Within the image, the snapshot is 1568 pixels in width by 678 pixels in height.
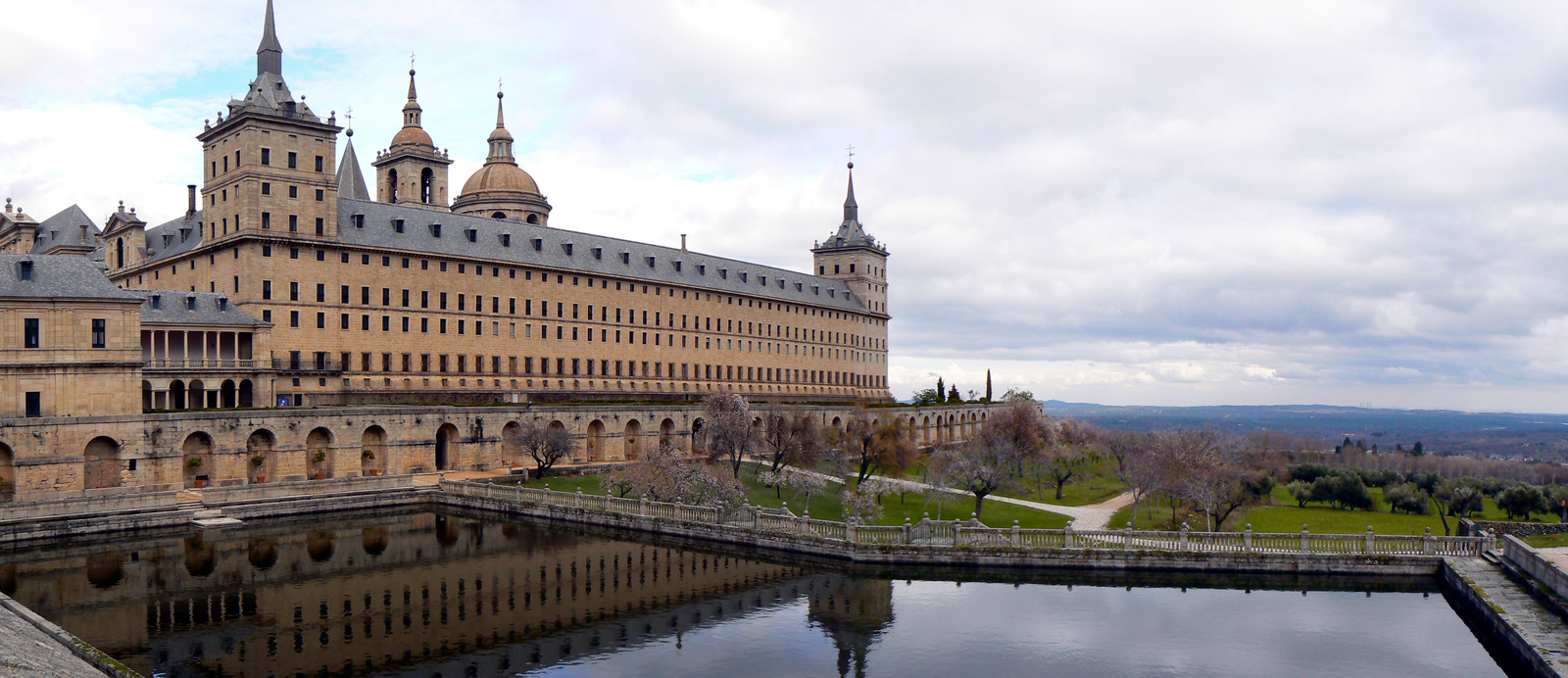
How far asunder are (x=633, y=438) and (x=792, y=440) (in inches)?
555

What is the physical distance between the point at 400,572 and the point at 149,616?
8.89 meters

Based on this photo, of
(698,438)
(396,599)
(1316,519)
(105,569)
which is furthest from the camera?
(698,438)

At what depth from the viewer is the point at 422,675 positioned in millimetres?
26516

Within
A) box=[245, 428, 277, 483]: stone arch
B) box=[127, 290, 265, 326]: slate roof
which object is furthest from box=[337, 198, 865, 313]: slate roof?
box=[245, 428, 277, 483]: stone arch

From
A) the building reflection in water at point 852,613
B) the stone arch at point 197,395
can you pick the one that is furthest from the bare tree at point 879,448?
the stone arch at point 197,395

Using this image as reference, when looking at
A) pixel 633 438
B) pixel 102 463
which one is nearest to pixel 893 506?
pixel 633 438

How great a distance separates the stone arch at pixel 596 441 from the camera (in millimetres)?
72188

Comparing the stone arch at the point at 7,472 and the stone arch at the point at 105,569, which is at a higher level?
the stone arch at the point at 7,472

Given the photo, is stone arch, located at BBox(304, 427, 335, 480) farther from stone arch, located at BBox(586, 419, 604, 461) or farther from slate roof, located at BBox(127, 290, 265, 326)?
stone arch, located at BBox(586, 419, 604, 461)

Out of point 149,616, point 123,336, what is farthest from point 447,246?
point 149,616

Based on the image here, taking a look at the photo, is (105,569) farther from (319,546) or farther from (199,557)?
(319,546)

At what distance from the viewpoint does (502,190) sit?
351ft

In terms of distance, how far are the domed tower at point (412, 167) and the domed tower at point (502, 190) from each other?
14.5ft

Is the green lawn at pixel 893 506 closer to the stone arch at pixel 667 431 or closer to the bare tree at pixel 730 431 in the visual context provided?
the bare tree at pixel 730 431
